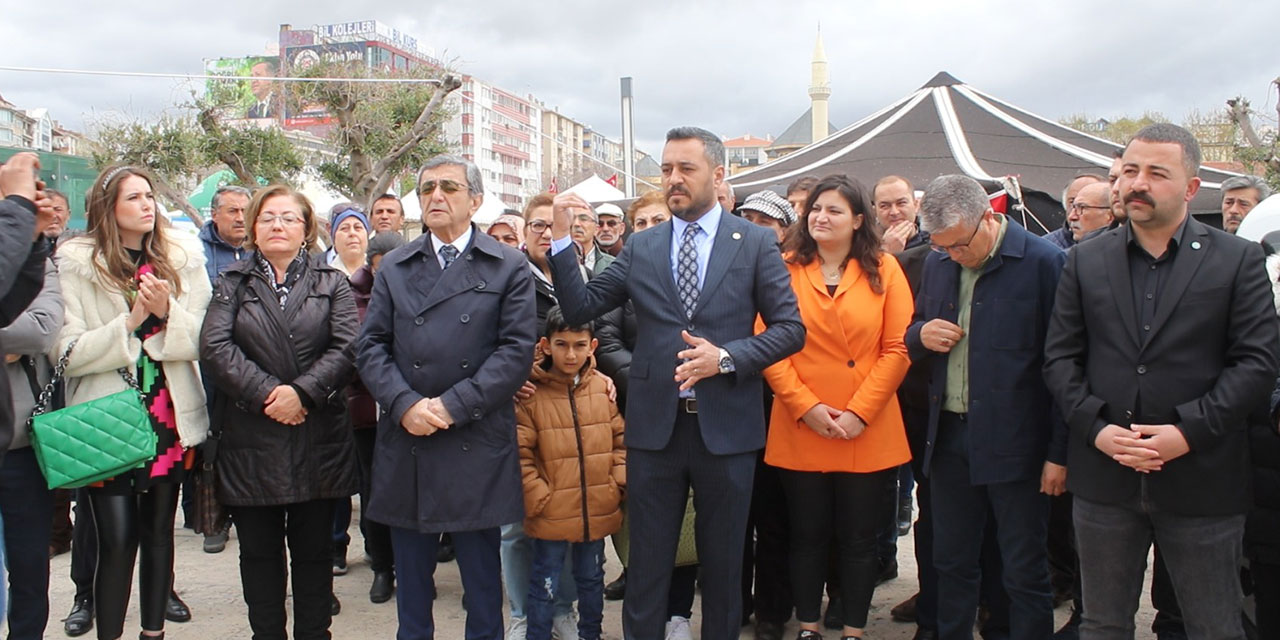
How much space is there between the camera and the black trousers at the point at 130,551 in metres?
3.44

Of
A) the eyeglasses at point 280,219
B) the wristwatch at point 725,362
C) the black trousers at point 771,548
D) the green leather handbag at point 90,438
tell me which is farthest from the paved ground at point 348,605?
the eyeglasses at point 280,219

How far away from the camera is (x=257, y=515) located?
351 cm

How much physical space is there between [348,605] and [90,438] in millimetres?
1730

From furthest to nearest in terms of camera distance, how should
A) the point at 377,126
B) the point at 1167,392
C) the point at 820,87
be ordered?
the point at 820,87 < the point at 377,126 < the point at 1167,392

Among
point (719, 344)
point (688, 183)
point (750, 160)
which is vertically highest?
point (750, 160)

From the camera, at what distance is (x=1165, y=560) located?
284 centimetres

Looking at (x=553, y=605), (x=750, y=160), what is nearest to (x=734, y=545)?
(x=553, y=605)

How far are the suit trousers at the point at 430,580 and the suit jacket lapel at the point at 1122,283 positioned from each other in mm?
2316

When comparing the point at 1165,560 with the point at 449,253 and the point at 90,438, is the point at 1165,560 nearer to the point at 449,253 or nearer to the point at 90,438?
the point at 449,253

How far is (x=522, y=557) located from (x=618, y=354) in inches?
39.6

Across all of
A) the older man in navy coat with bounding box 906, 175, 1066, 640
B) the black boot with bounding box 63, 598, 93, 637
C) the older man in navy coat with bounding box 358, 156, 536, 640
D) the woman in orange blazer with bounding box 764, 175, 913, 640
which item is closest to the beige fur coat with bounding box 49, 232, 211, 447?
the older man in navy coat with bounding box 358, 156, 536, 640

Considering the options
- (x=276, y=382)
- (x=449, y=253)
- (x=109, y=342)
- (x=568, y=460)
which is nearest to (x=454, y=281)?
(x=449, y=253)

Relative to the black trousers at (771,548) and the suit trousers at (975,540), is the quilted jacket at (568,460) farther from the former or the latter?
the suit trousers at (975,540)

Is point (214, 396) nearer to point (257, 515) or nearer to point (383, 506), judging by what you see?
point (257, 515)
